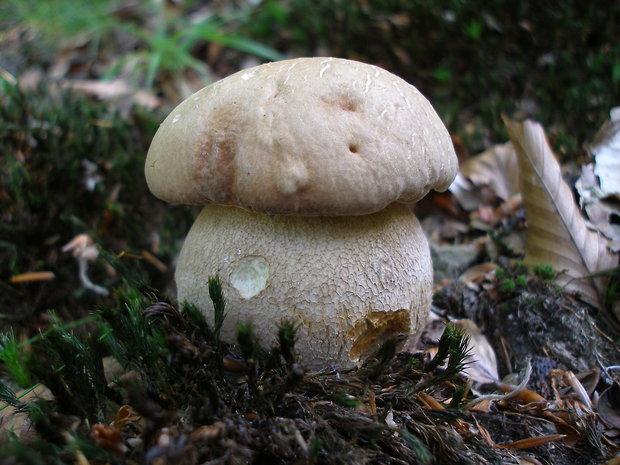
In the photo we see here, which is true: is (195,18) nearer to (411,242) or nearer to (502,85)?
(502,85)

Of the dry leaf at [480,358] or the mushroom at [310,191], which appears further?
Result: the dry leaf at [480,358]

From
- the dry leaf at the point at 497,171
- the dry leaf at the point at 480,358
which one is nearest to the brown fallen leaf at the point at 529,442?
the dry leaf at the point at 480,358

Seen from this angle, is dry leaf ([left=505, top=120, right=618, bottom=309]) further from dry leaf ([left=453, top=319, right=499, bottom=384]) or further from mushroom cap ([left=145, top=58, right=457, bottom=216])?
mushroom cap ([left=145, top=58, right=457, bottom=216])

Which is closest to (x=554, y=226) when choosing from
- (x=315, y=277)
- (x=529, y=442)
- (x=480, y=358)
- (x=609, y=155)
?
(x=609, y=155)

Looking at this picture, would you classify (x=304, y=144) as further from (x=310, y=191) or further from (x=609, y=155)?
(x=609, y=155)

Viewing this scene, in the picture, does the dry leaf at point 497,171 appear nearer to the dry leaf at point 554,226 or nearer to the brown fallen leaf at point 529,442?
the dry leaf at point 554,226

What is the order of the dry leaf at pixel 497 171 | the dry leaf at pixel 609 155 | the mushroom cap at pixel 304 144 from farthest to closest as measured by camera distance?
the dry leaf at pixel 497 171
the dry leaf at pixel 609 155
the mushroom cap at pixel 304 144
